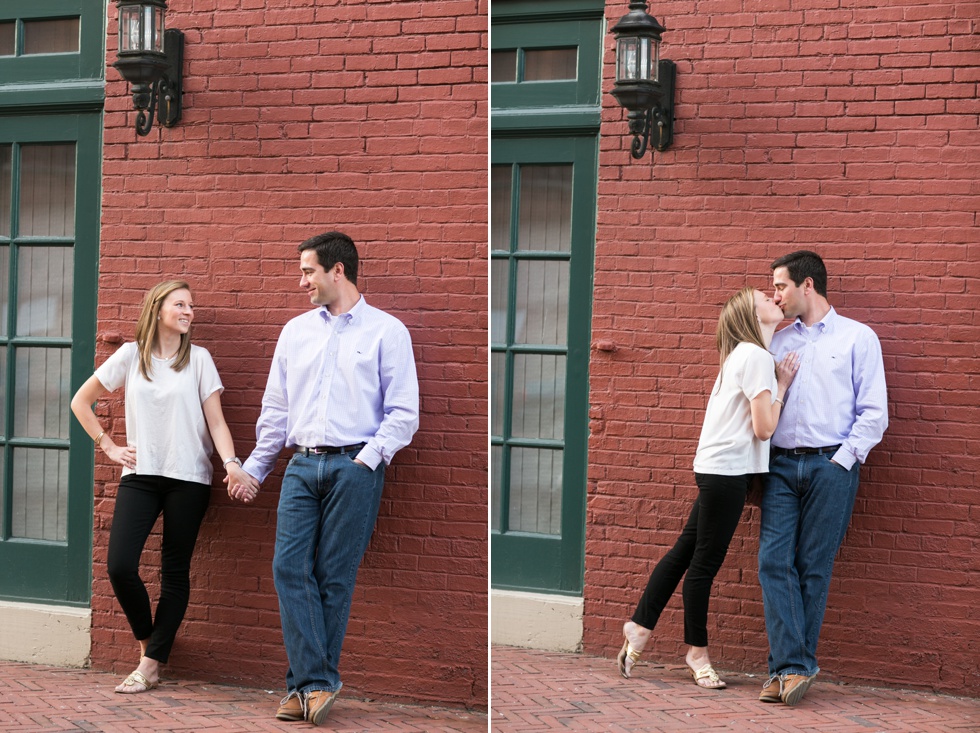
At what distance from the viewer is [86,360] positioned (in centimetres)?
565

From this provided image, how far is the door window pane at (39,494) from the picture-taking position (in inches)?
228

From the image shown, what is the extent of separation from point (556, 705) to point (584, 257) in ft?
6.62

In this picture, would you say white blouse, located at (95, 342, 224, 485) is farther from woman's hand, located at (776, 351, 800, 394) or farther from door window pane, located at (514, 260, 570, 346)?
woman's hand, located at (776, 351, 800, 394)

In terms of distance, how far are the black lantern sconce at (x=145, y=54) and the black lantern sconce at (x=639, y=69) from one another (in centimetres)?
206

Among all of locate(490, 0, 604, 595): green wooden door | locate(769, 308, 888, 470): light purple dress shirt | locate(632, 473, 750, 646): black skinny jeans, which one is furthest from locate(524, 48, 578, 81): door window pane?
locate(632, 473, 750, 646): black skinny jeans

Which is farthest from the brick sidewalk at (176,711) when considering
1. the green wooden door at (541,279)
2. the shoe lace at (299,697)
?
the green wooden door at (541,279)

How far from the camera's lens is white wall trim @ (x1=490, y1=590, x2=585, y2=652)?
514 cm

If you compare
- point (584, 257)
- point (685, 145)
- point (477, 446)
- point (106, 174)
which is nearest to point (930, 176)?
point (685, 145)

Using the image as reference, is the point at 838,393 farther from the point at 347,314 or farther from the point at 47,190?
the point at 47,190

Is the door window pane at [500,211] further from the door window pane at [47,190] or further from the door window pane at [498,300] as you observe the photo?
the door window pane at [47,190]

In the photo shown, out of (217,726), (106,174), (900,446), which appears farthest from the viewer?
(106,174)

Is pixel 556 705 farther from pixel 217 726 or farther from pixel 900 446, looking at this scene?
pixel 900 446

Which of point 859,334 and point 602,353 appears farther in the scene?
point 602,353

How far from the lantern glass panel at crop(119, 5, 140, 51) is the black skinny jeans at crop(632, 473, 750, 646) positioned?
3.22 meters
